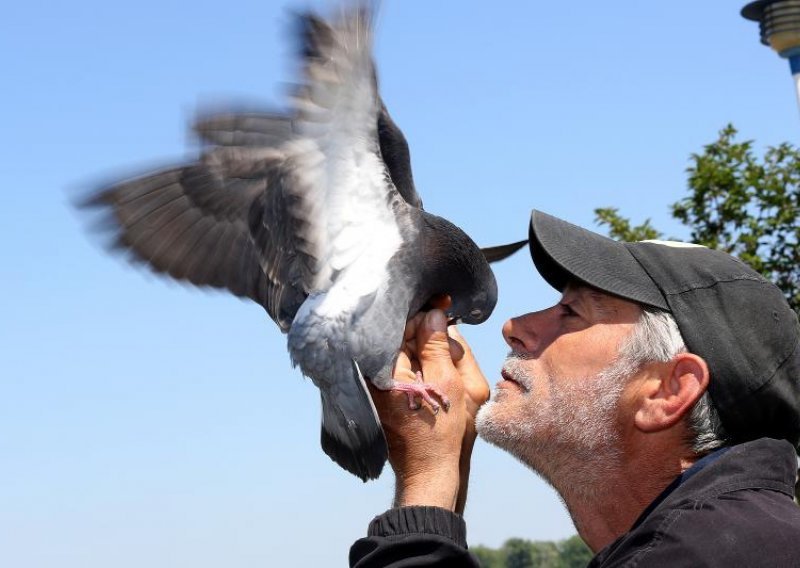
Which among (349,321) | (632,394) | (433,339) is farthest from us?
(349,321)

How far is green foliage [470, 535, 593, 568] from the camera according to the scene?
87562 mm

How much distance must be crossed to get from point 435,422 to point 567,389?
610 mm

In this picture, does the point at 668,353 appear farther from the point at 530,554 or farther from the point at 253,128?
the point at 530,554

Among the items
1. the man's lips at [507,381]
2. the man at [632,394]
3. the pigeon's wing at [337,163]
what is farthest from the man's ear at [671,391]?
the pigeon's wing at [337,163]

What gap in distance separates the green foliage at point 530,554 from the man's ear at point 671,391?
85.7 m

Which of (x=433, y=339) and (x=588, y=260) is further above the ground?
(x=433, y=339)

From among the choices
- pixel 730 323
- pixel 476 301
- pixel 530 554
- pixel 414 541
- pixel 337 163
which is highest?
pixel 530 554

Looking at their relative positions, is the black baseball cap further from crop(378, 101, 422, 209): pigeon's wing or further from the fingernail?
crop(378, 101, 422, 209): pigeon's wing

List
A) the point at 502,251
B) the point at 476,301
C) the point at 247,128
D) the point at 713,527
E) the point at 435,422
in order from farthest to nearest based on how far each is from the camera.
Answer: the point at 502,251 → the point at 476,301 → the point at 247,128 → the point at 435,422 → the point at 713,527

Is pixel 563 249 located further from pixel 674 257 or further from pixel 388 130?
pixel 388 130

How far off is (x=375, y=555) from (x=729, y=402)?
0.94m

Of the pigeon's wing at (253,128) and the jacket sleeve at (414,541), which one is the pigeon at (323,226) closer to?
the pigeon's wing at (253,128)

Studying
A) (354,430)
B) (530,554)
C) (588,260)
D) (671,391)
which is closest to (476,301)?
(354,430)

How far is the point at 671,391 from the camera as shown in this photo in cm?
282
